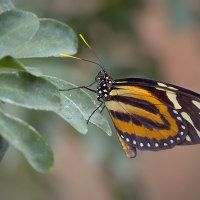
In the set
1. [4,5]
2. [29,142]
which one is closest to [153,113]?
[4,5]

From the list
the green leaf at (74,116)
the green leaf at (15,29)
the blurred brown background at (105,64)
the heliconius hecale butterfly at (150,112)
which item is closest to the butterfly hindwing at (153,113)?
the heliconius hecale butterfly at (150,112)

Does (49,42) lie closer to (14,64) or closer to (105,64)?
(14,64)

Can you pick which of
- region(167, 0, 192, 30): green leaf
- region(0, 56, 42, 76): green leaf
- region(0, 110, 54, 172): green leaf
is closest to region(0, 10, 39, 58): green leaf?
region(0, 56, 42, 76): green leaf

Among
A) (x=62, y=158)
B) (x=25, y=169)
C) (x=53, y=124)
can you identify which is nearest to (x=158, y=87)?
(x=53, y=124)

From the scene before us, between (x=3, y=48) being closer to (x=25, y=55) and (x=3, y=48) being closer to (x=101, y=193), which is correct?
(x=25, y=55)

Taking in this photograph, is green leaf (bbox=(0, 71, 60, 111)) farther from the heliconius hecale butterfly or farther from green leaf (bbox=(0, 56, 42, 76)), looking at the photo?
the heliconius hecale butterfly

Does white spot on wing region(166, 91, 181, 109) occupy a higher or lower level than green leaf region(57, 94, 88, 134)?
lower

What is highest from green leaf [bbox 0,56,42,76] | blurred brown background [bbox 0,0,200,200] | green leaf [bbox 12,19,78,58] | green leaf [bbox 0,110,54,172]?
green leaf [bbox 0,56,42,76]
